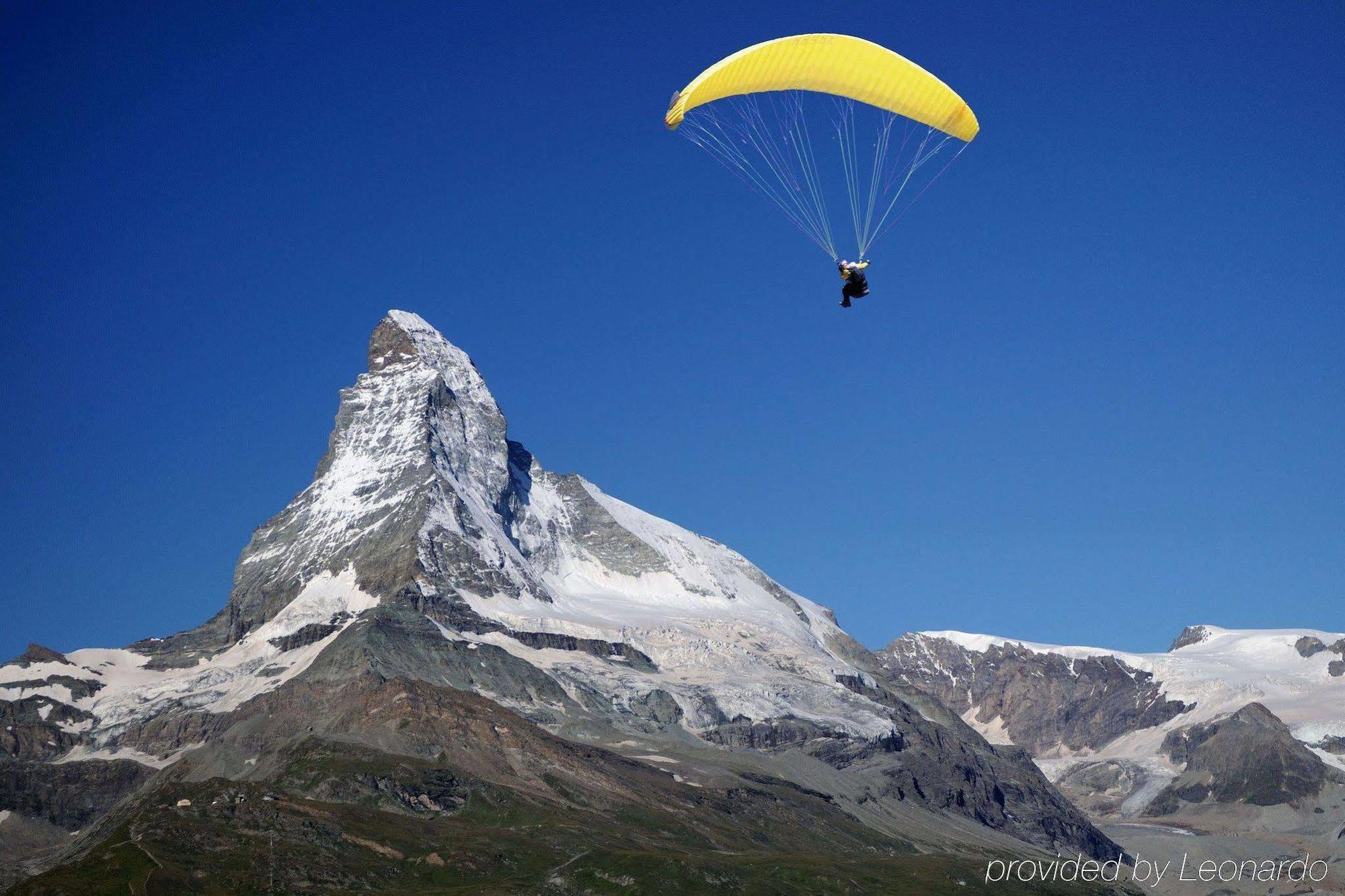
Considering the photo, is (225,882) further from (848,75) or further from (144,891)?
(848,75)

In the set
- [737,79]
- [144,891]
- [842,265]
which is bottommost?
[144,891]

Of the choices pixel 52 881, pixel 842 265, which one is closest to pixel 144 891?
pixel 52 881

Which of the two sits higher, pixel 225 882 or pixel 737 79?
pixel 737 79

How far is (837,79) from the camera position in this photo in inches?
4609

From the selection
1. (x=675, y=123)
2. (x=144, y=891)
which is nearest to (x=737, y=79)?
(x=675, y=123)

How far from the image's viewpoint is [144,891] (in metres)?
188

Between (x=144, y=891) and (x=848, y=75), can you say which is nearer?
(x=848, y=75)

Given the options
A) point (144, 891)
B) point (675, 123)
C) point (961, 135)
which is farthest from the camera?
point (144, 891)

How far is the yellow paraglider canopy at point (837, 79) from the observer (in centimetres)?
11200

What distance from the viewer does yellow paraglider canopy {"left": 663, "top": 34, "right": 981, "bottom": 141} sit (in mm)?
112000

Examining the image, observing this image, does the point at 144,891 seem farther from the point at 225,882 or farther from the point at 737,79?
the point at 737,79

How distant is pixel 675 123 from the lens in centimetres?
11144

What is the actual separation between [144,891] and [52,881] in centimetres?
1107

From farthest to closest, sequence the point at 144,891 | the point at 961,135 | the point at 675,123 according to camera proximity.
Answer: the point at 144,891 < the point at 961,135 < the point at 675,123
